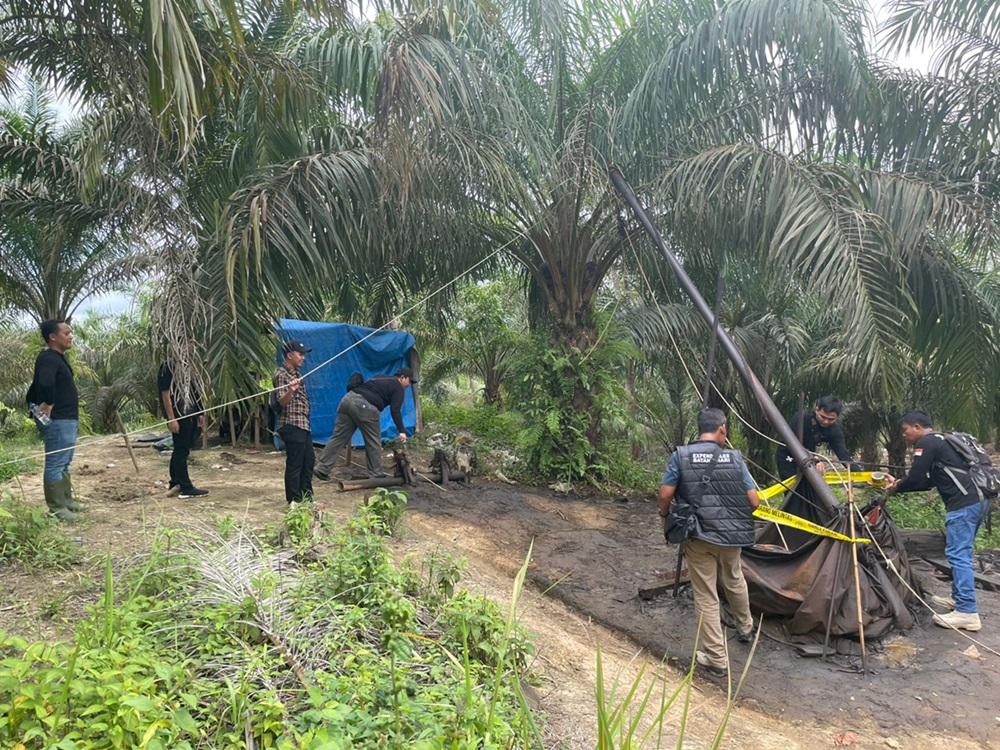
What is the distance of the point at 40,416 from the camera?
534 centimetres

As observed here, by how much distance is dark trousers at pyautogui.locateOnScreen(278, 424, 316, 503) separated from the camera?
20.4ft

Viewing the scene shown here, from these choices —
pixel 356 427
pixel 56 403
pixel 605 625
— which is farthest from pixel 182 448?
pixel 605 625

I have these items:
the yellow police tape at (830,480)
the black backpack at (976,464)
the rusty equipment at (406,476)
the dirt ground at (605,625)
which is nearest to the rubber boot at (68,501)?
the dirt ground at (605,625)

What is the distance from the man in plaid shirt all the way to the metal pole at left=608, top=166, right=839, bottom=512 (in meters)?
3.52

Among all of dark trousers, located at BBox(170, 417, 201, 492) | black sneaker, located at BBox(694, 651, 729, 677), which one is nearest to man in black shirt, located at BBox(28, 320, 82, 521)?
dark trousers, located at BBox(170, 417, 201, 492)

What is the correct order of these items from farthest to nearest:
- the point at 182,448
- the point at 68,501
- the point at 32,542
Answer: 1. the point at 182,448
2. the point at 68,501
3. the point at 32,542

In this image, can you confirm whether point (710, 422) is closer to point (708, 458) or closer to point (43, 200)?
point (708, 458)

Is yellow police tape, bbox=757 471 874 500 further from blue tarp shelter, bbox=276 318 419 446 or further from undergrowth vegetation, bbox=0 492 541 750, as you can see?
blue tarp shelter, bbox=276 318 419 446

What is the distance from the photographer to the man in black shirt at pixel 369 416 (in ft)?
25.3

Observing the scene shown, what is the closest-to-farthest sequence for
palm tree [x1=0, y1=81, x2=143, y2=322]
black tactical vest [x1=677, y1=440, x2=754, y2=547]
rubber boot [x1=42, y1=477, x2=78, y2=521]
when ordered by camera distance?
black tactical vest [x1=677, y1=440, x2=754, y2=547] < rubber boot [x1=42, y1=477, x2=78, y2=521] < palm tree [x1=0, y1=81, x2=143, y2=322]

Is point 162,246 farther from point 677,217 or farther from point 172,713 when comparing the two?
point 677,217

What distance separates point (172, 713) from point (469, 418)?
985 centimetres

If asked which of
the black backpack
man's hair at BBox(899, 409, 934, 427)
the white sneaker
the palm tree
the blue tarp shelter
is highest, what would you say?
the palm tree

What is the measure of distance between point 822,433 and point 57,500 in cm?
651
